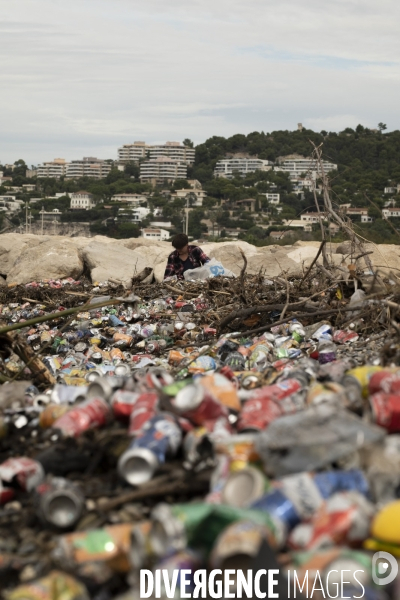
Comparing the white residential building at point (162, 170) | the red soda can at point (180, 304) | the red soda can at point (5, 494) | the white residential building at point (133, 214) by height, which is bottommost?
the white residential building at point (133, 214)

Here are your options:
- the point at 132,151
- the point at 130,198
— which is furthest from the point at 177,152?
the point at 130,198

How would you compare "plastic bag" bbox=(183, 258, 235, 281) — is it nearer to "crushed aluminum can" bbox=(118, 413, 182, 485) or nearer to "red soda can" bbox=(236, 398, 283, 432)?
"red soda can" bbox=(236, 398, 283, 432)

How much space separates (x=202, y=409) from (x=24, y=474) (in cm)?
48

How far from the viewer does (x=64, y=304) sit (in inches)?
292

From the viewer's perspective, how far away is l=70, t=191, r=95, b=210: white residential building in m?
66.0

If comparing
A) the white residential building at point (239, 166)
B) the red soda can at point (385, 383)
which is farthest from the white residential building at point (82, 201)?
the red soda can at point (385, 383)

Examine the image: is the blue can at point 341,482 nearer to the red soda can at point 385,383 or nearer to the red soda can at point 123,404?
the red soda can at point 385,383

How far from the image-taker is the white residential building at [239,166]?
88938 mm

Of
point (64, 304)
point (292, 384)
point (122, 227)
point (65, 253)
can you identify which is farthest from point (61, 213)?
point (292, 384)

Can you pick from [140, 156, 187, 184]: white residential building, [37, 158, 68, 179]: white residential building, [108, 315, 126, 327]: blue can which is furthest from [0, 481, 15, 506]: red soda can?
[37, 158, 68, 179]: white residential building

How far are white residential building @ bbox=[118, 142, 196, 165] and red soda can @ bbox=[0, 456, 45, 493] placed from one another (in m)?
107

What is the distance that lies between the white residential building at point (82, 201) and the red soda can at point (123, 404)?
63179mm

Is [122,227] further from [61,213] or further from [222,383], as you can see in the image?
[222,383]

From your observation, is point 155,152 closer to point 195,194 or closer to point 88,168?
point 88,168
